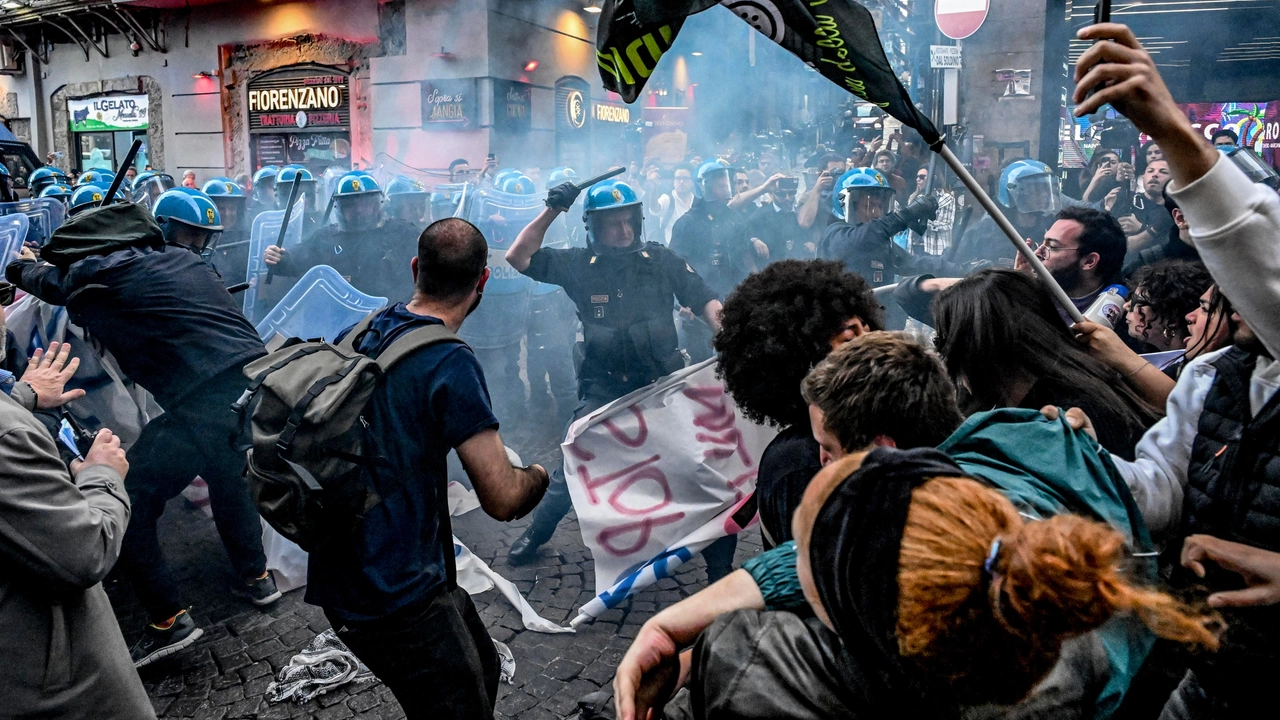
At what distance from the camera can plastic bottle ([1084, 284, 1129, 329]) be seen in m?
3.52

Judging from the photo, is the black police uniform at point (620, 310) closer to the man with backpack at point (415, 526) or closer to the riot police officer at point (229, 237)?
the man with backpack at point (415, 526)

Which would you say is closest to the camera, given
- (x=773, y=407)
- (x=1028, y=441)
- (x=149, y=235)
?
(x=1028, y=441)

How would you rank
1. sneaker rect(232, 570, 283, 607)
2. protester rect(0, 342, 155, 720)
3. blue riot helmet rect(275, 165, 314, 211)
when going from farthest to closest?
blue riot helmet rect(275, 165, 314, 211), sneaker rect(232, 570, 283, 607), protester rect(0, 342, 155, 720)

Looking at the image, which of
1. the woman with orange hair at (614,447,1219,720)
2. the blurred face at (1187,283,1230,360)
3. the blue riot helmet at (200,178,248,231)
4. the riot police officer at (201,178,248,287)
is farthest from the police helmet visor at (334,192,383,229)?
the woman with orange hair at (614,447,1219,720)

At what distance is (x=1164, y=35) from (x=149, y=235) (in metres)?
16.6

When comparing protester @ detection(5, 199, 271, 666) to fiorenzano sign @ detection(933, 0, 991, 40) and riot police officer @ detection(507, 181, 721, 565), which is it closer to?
riot police officer @ detection(507, 181, 721, 565)

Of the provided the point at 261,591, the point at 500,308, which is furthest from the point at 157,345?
the point at 500,308

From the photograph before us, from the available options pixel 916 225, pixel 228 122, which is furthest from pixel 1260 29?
pixel 228 122

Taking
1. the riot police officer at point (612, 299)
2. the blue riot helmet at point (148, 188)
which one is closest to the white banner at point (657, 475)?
the riot police officer at point (612, 299)

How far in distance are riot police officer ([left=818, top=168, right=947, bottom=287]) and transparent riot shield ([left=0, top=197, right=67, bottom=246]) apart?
637 centimetres

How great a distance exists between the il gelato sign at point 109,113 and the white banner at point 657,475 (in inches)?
882

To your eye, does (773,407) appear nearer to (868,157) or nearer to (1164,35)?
(868,157)

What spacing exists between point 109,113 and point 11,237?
20.2m

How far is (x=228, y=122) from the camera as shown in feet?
64.8
